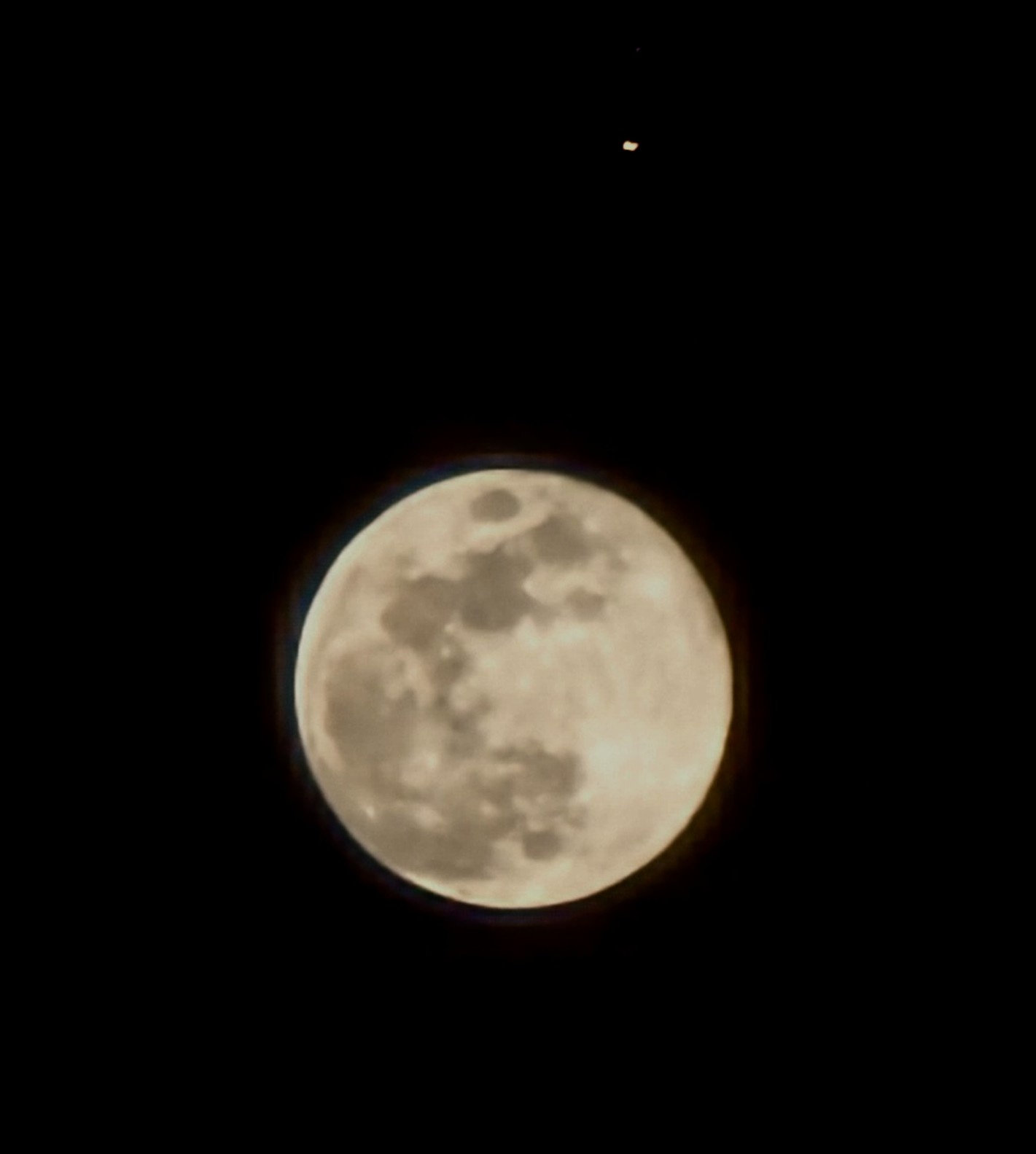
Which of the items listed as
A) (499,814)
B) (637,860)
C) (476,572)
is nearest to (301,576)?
(476,572)

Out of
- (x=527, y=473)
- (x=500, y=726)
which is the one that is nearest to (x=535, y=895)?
(x=500, y=726)

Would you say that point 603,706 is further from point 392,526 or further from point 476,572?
point 392,526

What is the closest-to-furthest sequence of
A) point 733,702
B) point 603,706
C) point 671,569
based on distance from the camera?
point 603,706 → point 671,569 → point 733,702

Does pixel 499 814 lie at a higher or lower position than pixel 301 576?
lower

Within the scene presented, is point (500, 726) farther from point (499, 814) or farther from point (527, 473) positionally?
point (527, 473)

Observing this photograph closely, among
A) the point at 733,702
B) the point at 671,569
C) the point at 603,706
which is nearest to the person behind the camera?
the point at 603,706

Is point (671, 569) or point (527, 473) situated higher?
point (527, 473)

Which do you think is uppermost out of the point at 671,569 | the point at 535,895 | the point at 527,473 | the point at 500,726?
the point at 527,473

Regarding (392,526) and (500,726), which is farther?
(392,526)

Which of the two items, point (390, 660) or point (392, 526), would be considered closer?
point (390, 660)
